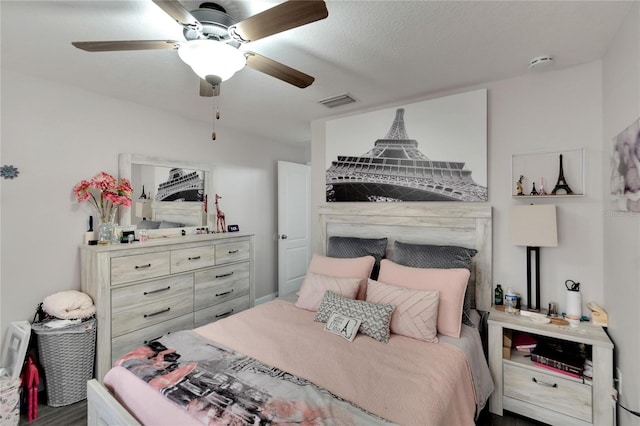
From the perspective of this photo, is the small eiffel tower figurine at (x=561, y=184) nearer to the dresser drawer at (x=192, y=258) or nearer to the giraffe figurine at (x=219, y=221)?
the dresser drawer at (x=192, y=258)

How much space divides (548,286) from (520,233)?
0.50 m

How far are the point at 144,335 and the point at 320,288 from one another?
1.60 metres

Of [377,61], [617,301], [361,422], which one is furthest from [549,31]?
[361,422]

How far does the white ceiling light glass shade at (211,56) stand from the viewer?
4.45ft

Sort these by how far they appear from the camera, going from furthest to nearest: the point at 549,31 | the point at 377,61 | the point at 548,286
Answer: the point at 548,286, the point at 377,61, the point at 549,31

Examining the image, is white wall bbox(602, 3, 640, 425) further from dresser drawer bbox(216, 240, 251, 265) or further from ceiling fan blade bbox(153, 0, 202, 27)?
dresser drawer bbox(216, 240, 251, 265)

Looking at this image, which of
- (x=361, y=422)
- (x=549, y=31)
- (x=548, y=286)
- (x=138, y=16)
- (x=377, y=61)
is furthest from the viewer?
(x=548, y=286)

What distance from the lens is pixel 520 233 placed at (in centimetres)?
215

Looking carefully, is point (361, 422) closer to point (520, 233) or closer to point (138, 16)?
point (520, 233)

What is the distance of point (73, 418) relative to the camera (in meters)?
2.10

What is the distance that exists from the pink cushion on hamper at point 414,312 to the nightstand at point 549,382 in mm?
532

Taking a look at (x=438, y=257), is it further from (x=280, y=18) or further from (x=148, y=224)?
(x=148, y=224)

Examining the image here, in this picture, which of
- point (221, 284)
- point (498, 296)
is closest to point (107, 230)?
point (221, 284)

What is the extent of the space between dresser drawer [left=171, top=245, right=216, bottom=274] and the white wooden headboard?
1.20 metres
